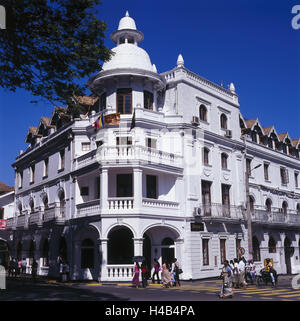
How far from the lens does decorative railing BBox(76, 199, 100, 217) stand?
86.8 ft

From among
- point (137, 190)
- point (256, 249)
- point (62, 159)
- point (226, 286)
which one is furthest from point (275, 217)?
point (226, 286)

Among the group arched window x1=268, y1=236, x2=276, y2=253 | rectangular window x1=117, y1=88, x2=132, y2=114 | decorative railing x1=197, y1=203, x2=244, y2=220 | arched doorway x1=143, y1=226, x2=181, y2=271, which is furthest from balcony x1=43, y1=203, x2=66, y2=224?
arched window x1=268, y1=236, x2=276, y2=253

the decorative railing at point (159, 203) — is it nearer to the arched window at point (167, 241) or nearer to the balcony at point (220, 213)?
the balcony at point (220, 213)

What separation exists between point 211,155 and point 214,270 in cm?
880

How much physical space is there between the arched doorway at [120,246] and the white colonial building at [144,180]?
7cm

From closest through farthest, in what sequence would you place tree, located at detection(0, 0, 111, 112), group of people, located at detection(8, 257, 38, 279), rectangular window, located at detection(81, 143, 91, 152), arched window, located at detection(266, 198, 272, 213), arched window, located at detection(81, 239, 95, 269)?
tree, located at detection(0, 0, 111, 112), arched window, located at detection(81, 239, 95, 269), rectangular window, located at detection(81, 143, 91, 152), group of people, located at detection(8, 257, 38, 279), arched window, located at detection(266, 198, 272, 213)

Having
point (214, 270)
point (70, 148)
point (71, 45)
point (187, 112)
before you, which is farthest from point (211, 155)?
point (71, 45)

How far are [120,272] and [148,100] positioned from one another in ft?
41.7

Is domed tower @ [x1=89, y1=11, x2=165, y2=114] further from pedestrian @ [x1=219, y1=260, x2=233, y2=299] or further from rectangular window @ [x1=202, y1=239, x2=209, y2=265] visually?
pedestrian @ [x1=219, y1=260, x2=233, y2=299]

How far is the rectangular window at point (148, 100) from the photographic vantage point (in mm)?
Result: 29953

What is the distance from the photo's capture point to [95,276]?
27125 millimetres

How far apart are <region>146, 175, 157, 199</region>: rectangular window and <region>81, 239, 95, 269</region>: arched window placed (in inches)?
212
